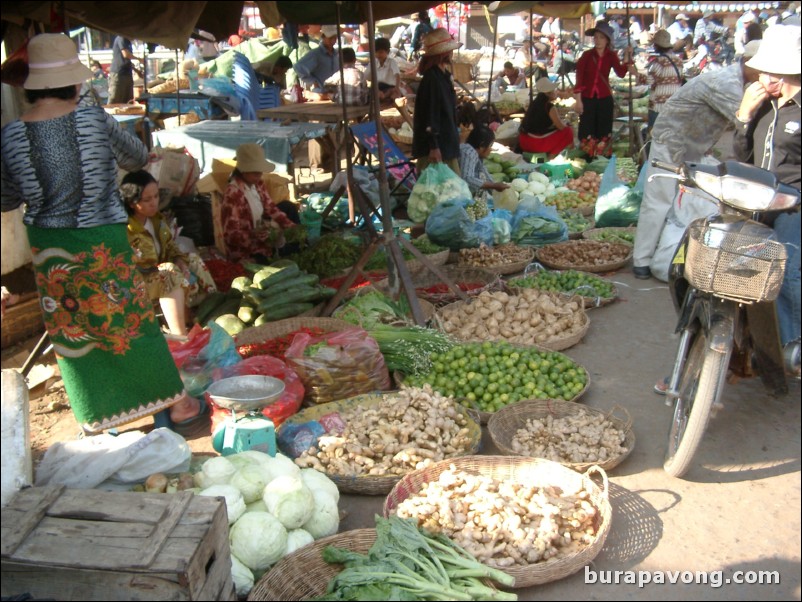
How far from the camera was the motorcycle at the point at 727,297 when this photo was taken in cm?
290

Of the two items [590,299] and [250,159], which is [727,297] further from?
[250,159]

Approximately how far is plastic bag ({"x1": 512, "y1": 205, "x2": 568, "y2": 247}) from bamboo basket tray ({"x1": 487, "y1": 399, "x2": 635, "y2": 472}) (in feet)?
11.5

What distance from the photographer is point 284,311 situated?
16.8ft

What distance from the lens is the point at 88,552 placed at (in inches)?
87.9

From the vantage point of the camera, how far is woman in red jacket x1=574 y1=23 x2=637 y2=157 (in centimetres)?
1080

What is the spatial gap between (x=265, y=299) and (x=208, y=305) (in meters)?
0.47

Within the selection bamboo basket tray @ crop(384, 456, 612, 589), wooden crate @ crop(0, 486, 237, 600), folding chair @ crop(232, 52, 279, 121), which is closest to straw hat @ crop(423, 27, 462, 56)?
bamboo basket tray @ crop(384, 456, 612, 589)

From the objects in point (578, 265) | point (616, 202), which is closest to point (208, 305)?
point (578, 265)

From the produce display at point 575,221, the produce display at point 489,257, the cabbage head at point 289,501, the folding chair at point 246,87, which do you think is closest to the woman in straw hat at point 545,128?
the produce display at point 575,221

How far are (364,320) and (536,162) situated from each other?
663 cm

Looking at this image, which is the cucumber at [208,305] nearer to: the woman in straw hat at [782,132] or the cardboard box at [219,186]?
the cardboard box at [219,186]

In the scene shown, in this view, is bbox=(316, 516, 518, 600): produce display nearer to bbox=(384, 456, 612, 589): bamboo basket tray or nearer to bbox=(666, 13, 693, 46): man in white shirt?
bbox=(384, 456, 612, 589): bamboo basket tray

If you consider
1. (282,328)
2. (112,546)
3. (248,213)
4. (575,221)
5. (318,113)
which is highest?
(318,113)

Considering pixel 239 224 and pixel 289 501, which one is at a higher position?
pixel 239 224
